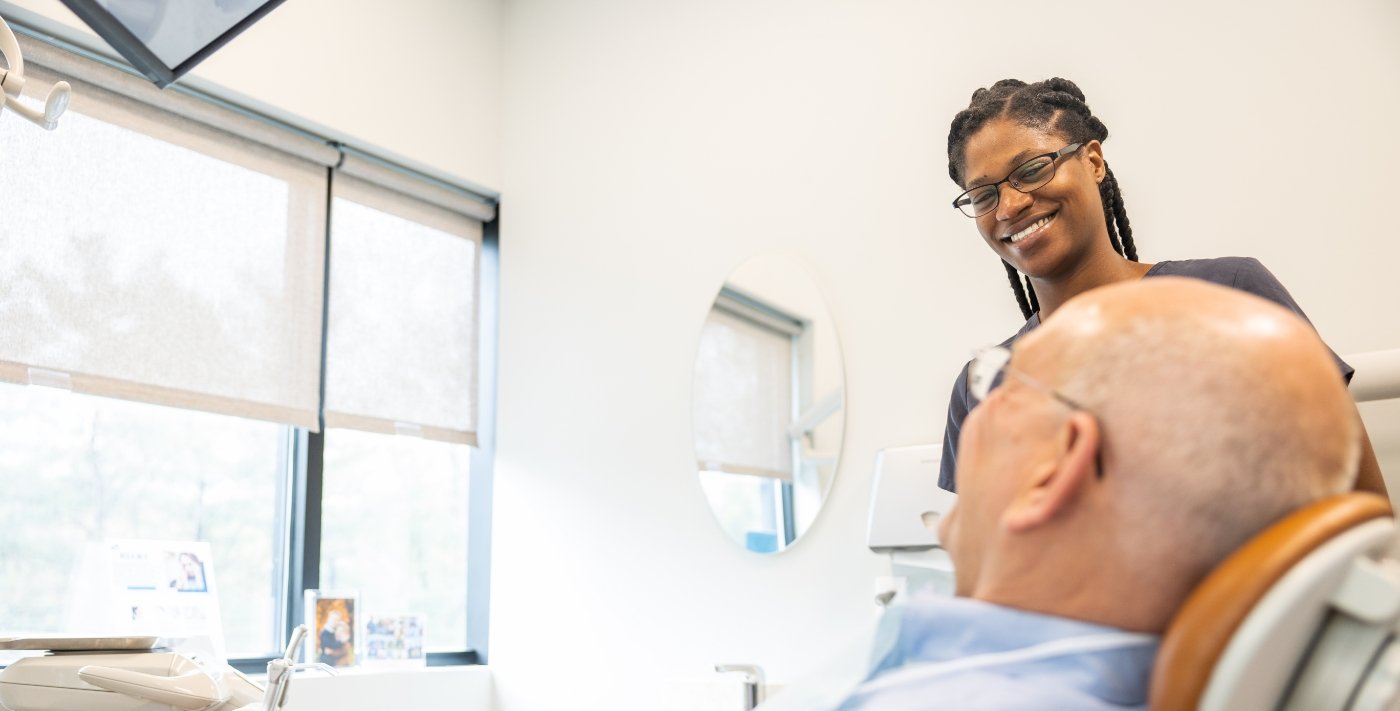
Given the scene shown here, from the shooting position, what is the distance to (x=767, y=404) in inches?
116

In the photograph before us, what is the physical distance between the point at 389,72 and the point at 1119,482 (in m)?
3.01

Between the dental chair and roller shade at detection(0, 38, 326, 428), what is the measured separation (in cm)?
256

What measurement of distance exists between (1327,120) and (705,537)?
5.67 ft

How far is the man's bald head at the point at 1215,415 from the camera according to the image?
74 cm

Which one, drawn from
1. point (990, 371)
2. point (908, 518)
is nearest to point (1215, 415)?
point (990, 371)

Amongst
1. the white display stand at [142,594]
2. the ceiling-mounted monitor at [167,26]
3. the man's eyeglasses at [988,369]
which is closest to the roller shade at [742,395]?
the white display stand at [142,594]

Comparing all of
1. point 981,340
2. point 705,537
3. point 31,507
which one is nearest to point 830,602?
point 705,537

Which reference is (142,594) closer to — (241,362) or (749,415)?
(241,362)

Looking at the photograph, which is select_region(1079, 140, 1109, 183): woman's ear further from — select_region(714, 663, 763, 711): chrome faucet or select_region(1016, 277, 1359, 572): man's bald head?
select_region(714, 663, 763, 711): chrome faucet

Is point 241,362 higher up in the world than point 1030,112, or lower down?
lower down

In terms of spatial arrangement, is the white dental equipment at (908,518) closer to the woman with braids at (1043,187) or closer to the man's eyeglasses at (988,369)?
the woman with braids at (1043,187)

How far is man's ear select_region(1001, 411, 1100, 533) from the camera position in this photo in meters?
0.80

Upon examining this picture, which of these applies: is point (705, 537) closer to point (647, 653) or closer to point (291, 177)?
point (647, 653)

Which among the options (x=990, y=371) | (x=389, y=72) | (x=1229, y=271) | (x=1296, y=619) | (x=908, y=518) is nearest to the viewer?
(x=1296, y=619)
